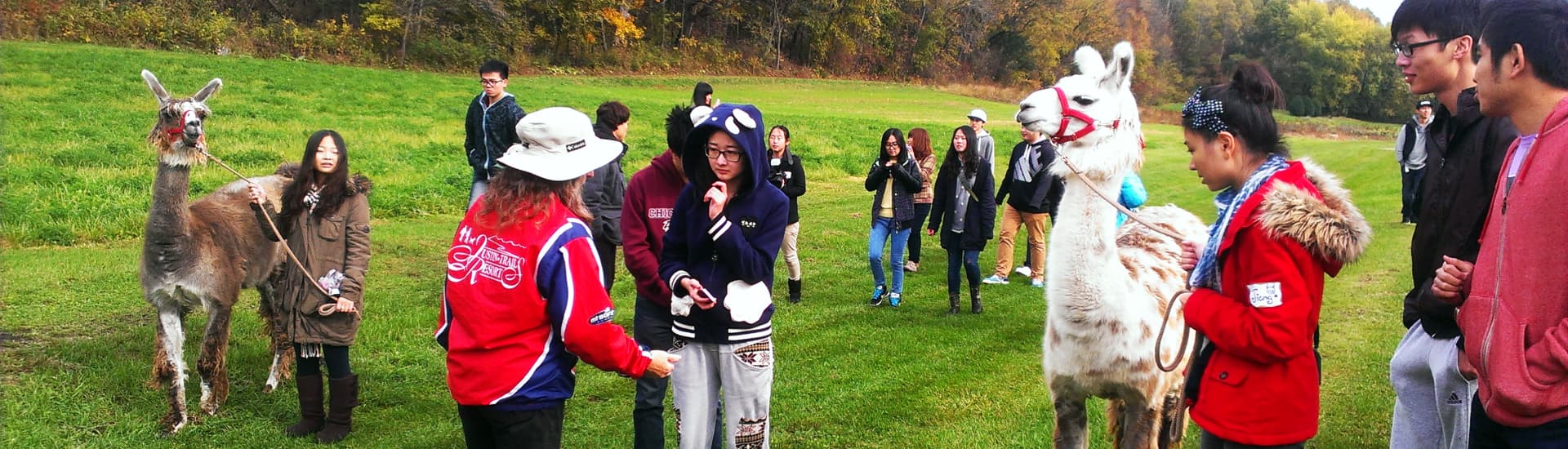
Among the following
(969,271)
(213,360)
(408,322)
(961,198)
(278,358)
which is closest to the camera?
(213,360)

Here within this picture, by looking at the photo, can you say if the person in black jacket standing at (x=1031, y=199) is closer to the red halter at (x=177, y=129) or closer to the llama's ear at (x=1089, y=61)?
the llama's ear at (x=1089, y=61)

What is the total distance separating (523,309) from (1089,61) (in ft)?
8.89

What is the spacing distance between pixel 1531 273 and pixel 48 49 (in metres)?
28.8

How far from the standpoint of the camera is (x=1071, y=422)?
13.5 ft

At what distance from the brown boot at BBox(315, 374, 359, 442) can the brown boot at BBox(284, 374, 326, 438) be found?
0.05m

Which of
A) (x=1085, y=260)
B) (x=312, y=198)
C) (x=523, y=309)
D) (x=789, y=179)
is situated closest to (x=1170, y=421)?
(x=1085, y=260)

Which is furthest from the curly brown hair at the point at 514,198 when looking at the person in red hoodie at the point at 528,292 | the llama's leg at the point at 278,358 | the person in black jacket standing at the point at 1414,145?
the person in black jacket standing at the point at 1414,145

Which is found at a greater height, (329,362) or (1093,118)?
(1093,118)

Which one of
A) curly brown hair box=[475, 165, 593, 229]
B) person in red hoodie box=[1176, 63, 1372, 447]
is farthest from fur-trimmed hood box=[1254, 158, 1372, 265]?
curly brown hair box=[475, 165, 593, 229]

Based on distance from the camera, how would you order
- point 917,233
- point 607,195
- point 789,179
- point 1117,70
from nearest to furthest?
point 1117,70 → point 607,195 → point 789,179 → point 917,233

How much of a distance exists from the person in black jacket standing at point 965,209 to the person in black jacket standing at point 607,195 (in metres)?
3.28

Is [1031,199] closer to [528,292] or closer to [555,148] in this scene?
[555,148]

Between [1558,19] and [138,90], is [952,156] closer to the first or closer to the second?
[1558,19]

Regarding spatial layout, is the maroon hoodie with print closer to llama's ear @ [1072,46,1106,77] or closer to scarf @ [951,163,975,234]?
llama's ear @ [1072,46,1106,77]
